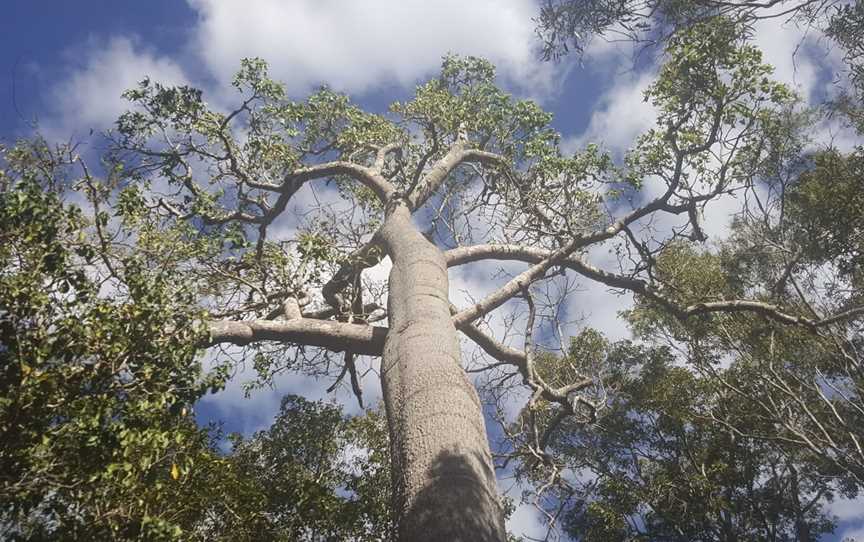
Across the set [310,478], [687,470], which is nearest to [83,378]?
[310,478]

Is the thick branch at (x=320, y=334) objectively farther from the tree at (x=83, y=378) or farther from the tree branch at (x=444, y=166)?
the tree branch at (x=444, y=166)

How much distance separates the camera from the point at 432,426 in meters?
3.31

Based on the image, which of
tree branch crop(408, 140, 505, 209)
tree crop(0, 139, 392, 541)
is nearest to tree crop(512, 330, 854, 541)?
tree branch crop(408, 140, 505, 209)

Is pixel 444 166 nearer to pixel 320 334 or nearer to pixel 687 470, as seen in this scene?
pixel 320 334

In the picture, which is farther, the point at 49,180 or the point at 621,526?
the point at 621,526

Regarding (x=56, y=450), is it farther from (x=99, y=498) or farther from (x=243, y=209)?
(x=243, y=209)

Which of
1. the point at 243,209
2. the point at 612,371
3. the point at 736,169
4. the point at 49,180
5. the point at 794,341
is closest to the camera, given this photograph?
the point at 49,180

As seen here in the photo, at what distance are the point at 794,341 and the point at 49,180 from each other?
1025cm

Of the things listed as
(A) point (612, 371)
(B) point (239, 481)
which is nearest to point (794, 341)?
(A) point (612, 371)

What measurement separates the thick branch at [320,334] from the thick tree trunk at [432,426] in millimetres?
364

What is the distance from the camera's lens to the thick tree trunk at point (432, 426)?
2.77 meters

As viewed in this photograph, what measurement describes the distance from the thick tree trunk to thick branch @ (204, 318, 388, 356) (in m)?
0.36

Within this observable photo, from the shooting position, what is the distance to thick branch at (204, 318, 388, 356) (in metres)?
4.94

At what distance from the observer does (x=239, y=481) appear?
5449mm
